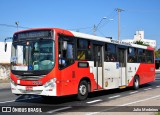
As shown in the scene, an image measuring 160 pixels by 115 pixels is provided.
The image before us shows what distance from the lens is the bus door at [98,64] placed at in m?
15.6

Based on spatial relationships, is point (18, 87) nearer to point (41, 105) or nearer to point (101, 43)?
point (41, 105)

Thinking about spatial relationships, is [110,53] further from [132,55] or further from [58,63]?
[58,63]

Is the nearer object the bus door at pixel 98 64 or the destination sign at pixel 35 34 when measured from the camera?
the destination sign at pixel 35 34

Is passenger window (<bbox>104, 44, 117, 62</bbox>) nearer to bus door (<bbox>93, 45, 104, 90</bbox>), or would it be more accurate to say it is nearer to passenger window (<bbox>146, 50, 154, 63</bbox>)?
bus door (<bbox>93, 45, 104, 90</bbox>)

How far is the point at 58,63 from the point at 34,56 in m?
1.00

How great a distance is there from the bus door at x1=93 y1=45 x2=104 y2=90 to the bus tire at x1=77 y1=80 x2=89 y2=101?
1.08m

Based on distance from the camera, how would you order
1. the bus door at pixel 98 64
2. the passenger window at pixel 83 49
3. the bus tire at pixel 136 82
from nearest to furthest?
the passenger window at pixel 83 49
the bus door at pixel 98 64
the bus tire at pixel 136 82

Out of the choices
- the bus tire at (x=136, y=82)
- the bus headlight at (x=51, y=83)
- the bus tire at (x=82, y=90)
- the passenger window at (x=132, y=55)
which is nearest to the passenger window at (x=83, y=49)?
the bus tire at (x=82, y=90)

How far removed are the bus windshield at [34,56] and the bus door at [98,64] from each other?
349cm

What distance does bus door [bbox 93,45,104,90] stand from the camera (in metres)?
15.6

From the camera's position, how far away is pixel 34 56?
41.9 ft

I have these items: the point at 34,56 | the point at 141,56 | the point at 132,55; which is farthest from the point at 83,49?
the point at 141,56

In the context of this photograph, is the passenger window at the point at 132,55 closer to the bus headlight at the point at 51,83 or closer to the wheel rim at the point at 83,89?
the wheel rim at the point at 83,89

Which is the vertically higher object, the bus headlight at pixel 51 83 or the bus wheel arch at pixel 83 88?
the bus headlight at pixel 51 83
